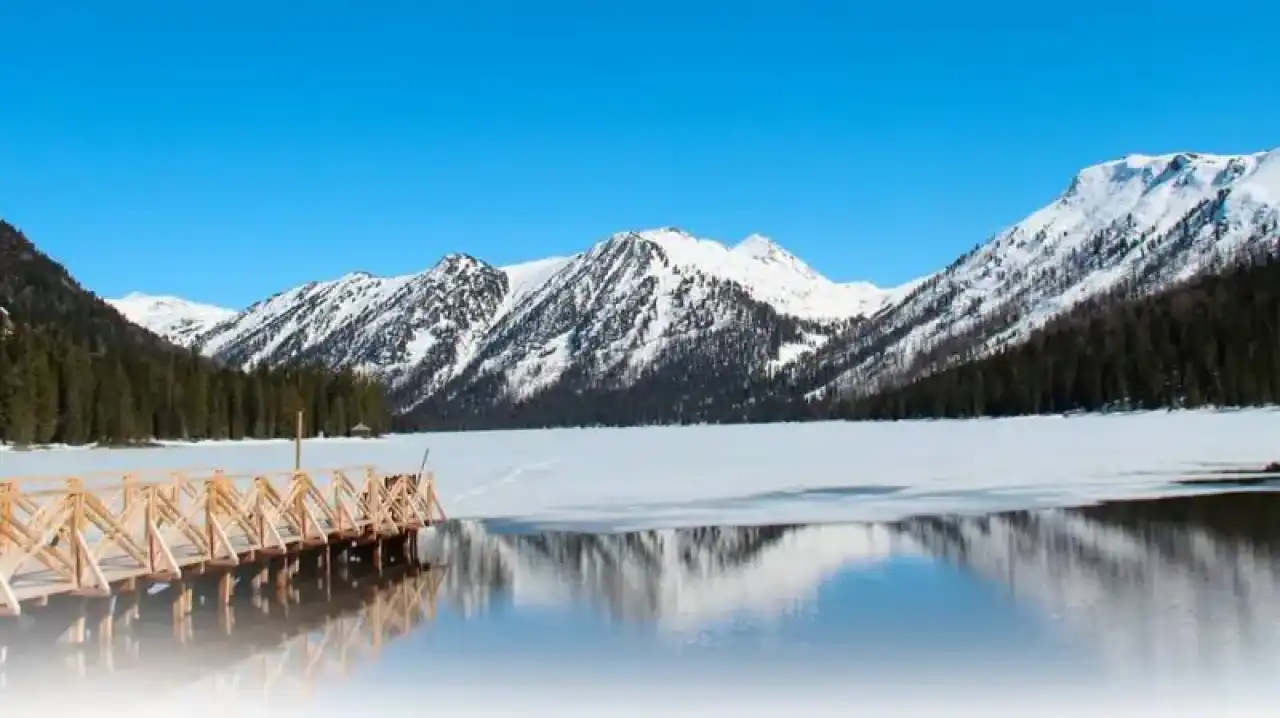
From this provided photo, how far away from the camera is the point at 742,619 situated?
17297mm

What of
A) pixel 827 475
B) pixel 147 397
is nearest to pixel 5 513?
pixel 827 475

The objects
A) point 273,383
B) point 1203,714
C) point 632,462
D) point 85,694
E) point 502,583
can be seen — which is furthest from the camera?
point 273,383

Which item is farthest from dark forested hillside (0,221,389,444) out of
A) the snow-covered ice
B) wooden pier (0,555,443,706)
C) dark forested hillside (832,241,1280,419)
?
dark forested hillside (832,241,1280,419)

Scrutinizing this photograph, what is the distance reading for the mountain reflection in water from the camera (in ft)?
46.1

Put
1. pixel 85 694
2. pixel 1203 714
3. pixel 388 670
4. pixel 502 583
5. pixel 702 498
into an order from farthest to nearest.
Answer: pixel 702 498 < pixel 502 583 < pixel 388 670 < pixel 85 694 < pixel 1203 714

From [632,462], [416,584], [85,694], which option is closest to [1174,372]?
[632,462]

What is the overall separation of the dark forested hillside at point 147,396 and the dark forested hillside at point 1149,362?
8677cm

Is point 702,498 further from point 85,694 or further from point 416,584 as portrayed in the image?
point 85,694

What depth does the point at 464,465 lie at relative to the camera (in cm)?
7306

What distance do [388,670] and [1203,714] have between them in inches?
366

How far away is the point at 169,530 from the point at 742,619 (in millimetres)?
10453

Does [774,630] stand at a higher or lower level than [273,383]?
lower

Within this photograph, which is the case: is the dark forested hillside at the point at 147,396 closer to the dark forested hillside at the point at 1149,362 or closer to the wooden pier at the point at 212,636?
the wooden pier at the point at 212,636

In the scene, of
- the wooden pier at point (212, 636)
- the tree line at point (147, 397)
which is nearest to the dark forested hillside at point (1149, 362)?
the tree line at point (147, 397)
